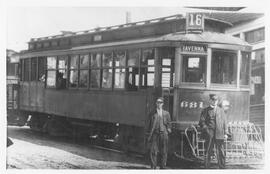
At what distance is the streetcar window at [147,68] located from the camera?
31.1ft

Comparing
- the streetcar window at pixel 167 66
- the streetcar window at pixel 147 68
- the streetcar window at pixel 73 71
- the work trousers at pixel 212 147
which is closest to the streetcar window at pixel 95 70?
the streetcar window at pixel 73 71

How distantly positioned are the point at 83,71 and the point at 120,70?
5.00ft

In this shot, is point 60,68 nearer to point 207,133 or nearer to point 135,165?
point 135,165

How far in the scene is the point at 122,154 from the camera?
33.2ft

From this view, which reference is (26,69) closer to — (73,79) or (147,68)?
(73,79)

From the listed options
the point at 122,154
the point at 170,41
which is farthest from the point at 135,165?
the point at 170,41

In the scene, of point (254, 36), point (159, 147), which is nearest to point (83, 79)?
point (159, 147)

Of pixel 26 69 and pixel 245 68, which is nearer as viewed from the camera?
pixel 245 68

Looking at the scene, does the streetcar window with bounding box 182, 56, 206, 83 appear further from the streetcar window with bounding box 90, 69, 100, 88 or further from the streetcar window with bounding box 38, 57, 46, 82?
the streetcar window with bounding box 38, 57, 46, 82

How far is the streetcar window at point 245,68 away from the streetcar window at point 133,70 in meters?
2.19

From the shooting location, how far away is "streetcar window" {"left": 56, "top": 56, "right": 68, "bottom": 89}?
12.0 m

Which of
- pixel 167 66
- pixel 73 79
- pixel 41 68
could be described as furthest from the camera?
pixel 41 68

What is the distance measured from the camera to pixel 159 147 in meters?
8.71
